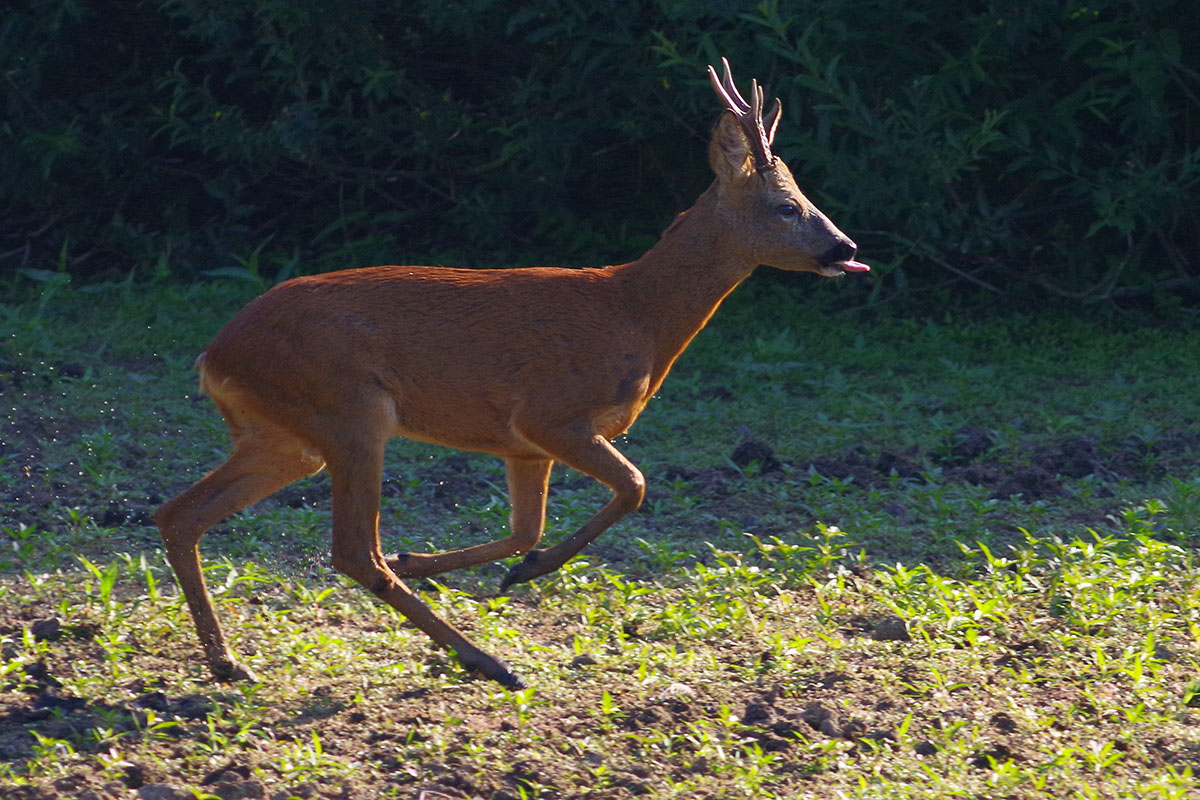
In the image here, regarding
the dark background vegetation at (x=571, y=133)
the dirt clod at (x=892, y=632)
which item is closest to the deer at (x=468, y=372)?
the dirt clod at (x=892, y=632)

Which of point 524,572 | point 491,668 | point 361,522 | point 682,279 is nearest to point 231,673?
point 361,522

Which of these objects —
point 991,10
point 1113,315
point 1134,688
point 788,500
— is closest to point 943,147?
point 991,10

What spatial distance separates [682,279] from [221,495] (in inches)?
67.0

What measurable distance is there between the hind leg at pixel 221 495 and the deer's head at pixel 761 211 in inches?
66.5

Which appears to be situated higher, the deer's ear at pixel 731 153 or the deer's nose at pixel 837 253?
the deer's ear at pixel 731 153

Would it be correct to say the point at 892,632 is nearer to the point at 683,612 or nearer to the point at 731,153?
the point at 683,612

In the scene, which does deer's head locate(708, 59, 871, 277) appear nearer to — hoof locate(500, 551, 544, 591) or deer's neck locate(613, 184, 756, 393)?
deer's neck locate(613, 184, 756, 393)

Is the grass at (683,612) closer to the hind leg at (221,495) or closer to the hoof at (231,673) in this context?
the hoof at (231,673)

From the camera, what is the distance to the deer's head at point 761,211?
5473 millimetres

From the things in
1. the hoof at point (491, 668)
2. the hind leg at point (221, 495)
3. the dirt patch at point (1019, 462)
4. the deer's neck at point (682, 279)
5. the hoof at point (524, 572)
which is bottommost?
the dirt patch at point (1019, 462)

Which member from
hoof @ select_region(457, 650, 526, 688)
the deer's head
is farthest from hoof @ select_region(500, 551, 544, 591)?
the deer's head

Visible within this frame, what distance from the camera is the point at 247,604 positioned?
206 inches

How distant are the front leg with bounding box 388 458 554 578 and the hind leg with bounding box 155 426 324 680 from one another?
532 mm

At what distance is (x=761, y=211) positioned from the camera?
216 inches
